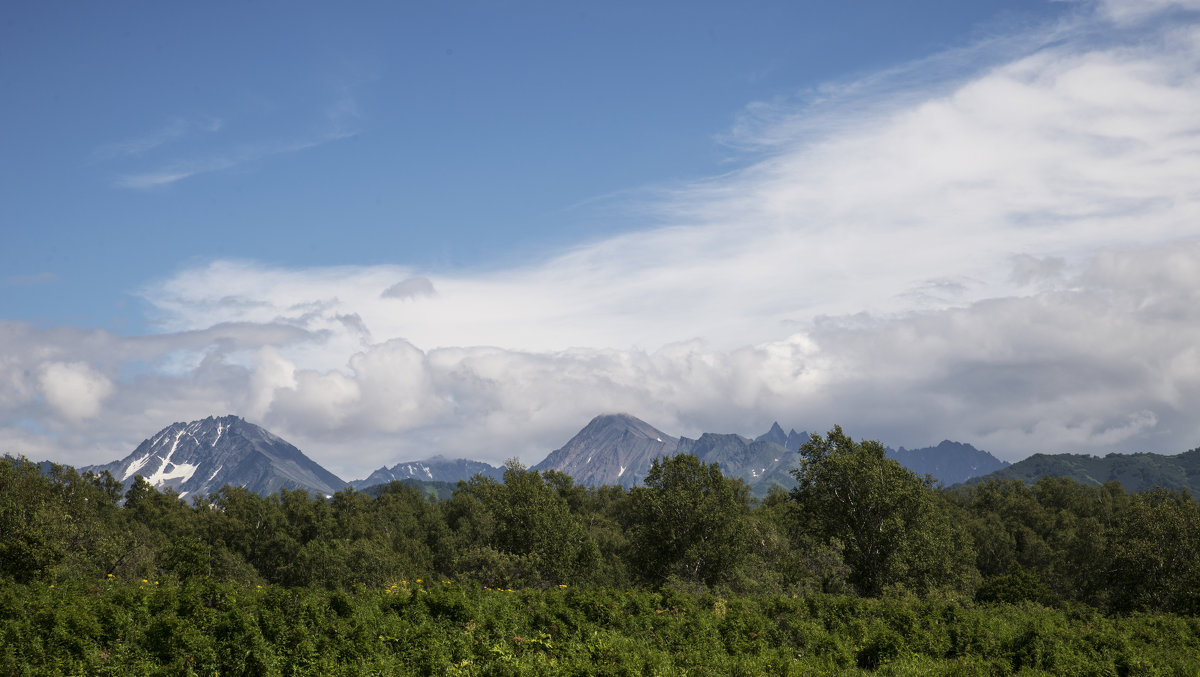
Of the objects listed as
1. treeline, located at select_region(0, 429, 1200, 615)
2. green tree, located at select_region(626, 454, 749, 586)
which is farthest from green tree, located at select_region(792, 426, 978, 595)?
green tree, located at select_region(626, 454, 749, 586)

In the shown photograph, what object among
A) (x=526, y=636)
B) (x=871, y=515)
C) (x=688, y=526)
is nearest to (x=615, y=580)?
(x=688, y=526)

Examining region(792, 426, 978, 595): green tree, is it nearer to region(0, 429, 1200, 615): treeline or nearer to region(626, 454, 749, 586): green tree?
region(0, 429, 1200, 615): treeline

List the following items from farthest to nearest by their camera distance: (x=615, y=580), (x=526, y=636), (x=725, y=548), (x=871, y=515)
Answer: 1. (x=615, y=580)
2. (x=725, y=548)
3. (x=871, y=515)
4. (x=526, y=636)

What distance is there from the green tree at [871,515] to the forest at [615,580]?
199 millimetres

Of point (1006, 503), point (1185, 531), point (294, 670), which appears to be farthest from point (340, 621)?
point (1006, 503)

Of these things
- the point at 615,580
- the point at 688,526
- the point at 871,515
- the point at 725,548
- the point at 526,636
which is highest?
the point at 871,515

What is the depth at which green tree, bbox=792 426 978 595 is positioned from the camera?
2494 inches

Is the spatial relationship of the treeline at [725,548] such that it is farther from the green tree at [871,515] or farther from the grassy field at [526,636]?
the grassy field at [526,636]

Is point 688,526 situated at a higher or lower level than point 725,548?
higher

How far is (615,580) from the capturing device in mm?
100000

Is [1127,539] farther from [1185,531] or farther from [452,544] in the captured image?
[452,544]

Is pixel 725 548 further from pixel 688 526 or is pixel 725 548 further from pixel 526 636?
pixel 526 636

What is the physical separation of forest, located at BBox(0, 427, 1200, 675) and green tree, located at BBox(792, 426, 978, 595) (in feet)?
A: 0.65

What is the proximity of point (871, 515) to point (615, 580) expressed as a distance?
4326 cm
